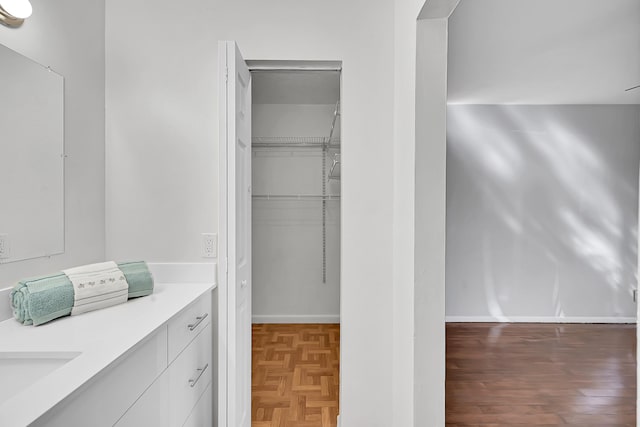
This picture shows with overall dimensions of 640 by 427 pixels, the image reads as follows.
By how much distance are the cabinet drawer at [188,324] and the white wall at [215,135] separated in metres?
0.30

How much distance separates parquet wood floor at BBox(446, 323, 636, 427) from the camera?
95.7 inches

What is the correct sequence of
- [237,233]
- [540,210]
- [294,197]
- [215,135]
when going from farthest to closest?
1. [540,210]
2. [294,197]
3. [215,135]
4. [237,233]

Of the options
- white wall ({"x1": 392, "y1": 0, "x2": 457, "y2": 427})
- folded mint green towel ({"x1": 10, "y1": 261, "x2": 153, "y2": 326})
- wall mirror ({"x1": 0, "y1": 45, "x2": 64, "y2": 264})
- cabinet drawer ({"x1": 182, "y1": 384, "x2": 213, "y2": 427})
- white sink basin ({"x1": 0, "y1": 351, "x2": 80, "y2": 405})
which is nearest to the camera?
white sink basin ({"x1": 0, "y1": 351, "x2": 80, "y2": 405})

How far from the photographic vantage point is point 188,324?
5.35ft

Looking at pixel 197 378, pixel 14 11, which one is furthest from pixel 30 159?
pixel 197 378

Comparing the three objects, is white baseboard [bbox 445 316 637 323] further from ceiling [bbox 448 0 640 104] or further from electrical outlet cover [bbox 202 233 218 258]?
electrical outlet cover [bbox 202 233 218 258]

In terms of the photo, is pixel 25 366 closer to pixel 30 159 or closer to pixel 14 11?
pixel 30 159

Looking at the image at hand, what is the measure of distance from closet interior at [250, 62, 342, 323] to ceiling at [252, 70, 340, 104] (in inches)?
4.7

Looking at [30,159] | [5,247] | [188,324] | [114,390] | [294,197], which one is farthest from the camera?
[294,197]

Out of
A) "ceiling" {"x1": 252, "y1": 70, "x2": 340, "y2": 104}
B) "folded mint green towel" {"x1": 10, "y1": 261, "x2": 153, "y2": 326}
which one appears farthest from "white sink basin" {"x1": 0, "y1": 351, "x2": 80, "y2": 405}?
"ceiling" {"x1": 252, "y1": 70, "x2": 340, "y2": 104}

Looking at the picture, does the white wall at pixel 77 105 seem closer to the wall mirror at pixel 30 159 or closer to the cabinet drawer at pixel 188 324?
the wall mirror at pixel 30 159

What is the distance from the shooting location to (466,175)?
4.48 m

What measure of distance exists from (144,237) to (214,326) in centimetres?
60

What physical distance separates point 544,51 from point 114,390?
342 cm
